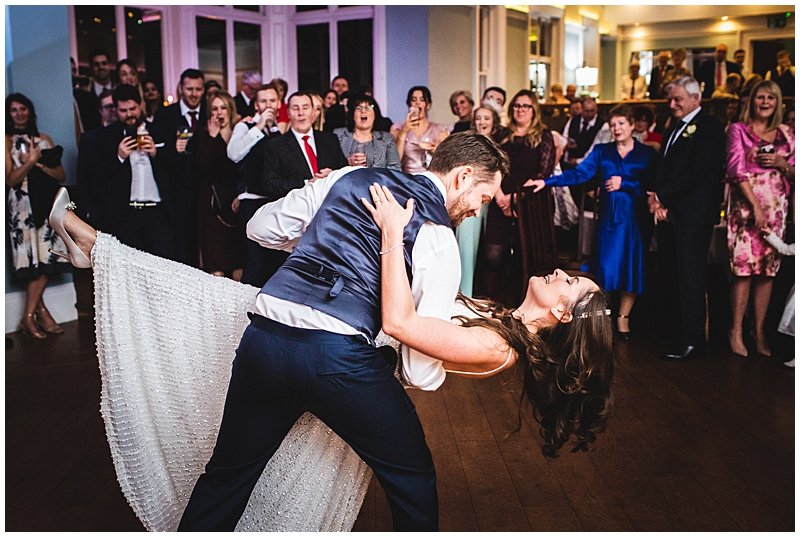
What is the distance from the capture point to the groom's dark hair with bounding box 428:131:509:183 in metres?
1.97

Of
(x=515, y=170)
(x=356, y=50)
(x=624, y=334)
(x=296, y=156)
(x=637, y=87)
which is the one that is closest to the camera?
(x=296, y=156)

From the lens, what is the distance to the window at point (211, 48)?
11.6m

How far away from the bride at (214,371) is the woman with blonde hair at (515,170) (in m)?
3.49

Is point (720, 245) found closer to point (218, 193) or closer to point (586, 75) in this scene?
point (218, 193)

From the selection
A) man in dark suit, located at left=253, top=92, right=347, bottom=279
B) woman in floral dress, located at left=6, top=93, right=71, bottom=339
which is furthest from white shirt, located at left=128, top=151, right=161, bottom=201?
man in dark suit, located at left=253, top=92, right=347, bottom=279

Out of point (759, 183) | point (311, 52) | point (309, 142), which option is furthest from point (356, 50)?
point (759, 183)

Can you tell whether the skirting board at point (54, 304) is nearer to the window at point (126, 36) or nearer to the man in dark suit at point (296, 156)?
the man in dark suit at point (296, 156)

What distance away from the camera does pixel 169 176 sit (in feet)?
18.0

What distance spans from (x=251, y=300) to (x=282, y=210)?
36cm

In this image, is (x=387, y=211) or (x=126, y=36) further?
(x=126, y=36)

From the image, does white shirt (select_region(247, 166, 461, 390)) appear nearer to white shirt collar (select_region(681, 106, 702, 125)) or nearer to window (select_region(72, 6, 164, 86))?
white shirt collar (select_region(681, 106, 702, 125))

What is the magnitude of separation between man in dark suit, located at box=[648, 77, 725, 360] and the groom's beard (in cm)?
311

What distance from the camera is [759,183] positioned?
15.6ft

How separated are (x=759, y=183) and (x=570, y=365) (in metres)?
3.14
